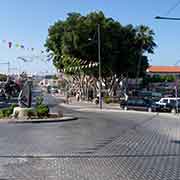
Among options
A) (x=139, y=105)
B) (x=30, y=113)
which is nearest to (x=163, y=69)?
(x=139, y=105)

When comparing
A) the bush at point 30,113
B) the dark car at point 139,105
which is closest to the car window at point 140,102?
the dark car at point 139,105

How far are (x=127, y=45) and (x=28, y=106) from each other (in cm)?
3371

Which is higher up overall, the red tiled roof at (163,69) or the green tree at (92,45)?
the red tiled roof at (163,69)

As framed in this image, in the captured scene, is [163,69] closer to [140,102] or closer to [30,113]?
[140,102]

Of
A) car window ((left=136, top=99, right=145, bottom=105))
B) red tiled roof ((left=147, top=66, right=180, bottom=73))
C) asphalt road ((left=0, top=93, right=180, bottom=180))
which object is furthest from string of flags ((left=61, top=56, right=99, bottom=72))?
red tiled roof ((left=147, top=66, right=180, bottom=73))

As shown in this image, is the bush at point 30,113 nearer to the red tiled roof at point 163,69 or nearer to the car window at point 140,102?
the car window at point 140,102

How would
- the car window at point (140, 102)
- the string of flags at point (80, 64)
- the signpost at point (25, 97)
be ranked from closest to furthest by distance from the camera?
1. the signpost at point (25, 97)
2. the car window at point (140, 102)
3. the string of flags at point (80, 64)

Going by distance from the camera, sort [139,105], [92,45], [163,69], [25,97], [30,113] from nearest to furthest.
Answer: [30,113] < [25,97] < [139,105] < [92,45] < [163,69]

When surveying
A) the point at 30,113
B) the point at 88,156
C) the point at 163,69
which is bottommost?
the point at 88,156

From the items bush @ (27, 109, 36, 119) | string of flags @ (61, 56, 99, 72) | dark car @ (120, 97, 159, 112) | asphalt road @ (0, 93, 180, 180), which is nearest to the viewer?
asphalt road @ (0, 93, 180, 180)

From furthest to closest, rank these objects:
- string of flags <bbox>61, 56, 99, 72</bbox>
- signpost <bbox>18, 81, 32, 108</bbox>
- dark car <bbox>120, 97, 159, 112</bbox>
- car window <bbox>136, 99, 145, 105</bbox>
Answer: string of flags <bbox>61, 56, 99, 72</bbox>
car window <bbox>136, 99, 145, 105</bbox>
dark car <bbox>120, 97, 159, 112</bbox>
signpost <bbox>18, 81, 32, 108</bbox>

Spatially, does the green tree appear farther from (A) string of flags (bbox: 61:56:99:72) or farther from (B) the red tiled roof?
(B) the red tiled roof

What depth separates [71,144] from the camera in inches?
628

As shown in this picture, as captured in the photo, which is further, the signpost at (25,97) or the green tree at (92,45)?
the green tree at (92,45)
